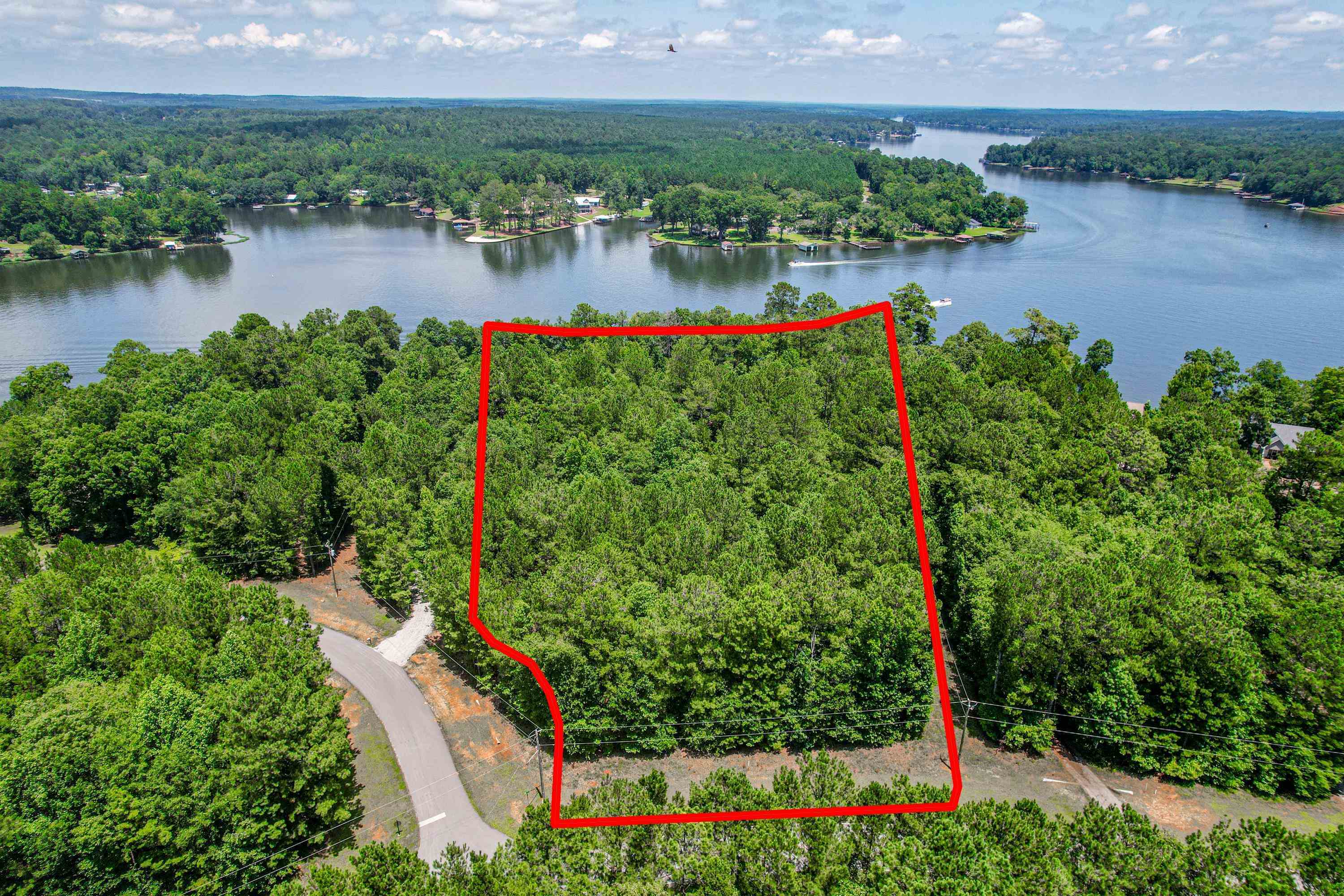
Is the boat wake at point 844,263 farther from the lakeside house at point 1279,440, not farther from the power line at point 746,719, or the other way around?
the power line at point 746,719

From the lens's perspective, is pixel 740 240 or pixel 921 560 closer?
pixel 921 560

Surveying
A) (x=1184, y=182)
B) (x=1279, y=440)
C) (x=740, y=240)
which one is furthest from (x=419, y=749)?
(x=1184, y=182)

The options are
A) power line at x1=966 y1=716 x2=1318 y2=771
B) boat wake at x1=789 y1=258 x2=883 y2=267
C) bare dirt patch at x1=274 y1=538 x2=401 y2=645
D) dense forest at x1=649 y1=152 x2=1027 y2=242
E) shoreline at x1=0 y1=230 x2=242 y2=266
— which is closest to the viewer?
power line at x1=966 y1=716 x2=1318 y2=771

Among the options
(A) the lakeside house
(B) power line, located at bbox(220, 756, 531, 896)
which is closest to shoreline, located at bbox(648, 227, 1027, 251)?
(A) the lakeside house

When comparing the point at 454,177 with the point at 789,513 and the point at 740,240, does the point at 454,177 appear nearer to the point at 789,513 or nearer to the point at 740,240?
the point at 740,240

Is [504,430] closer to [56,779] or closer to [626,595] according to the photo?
[626,595]

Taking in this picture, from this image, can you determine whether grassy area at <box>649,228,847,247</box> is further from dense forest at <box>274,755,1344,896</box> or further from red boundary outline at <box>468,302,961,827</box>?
dense forest at <box>274,755,1344,896</box>
